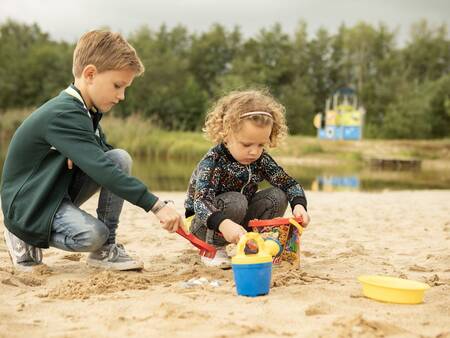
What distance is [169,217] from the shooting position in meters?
2.54

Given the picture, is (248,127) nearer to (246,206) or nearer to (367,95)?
(246,206)

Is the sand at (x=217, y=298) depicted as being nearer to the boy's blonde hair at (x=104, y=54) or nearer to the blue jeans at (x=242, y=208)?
the blue jeans at (x=242, y=208)

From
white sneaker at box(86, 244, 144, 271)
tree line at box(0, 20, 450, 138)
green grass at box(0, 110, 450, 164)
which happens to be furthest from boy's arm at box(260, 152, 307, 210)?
tree line at box(0, 20, 450, 138)

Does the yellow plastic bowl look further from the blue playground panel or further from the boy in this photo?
the blue playground panel

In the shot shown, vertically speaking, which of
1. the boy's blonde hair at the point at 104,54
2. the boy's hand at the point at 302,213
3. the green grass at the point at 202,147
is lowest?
the green grass at the point at 202,147

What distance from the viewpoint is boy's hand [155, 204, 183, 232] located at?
2537 mm

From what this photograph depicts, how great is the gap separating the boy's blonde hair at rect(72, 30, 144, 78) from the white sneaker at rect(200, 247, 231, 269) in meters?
1.01

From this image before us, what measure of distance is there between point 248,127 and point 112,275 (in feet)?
3.27

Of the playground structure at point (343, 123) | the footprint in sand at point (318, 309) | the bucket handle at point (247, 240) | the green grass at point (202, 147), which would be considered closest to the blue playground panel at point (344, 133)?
the playground structure at point (343, 123)

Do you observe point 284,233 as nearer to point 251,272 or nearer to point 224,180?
point 224,180

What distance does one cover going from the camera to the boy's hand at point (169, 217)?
2537 mm

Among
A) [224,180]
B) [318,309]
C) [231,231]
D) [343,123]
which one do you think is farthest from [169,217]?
[343,123]

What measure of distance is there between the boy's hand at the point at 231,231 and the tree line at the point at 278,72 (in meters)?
20.1

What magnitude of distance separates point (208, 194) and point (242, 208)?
20 cm
